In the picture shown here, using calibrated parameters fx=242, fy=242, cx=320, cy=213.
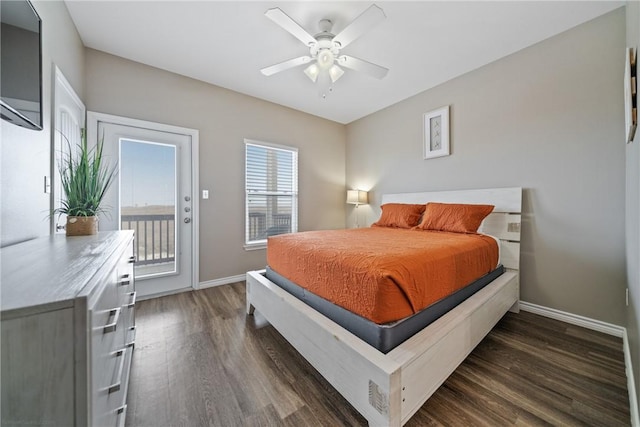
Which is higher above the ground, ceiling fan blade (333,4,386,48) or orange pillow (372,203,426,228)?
ceiling fan blade (333,4,386,48)

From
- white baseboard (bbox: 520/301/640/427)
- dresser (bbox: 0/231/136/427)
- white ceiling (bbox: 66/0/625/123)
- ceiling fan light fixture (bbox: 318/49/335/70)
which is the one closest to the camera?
dresser (bbox: 0/231/136/427)

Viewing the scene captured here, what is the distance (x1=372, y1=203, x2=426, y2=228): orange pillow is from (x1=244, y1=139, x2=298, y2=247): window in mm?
1506

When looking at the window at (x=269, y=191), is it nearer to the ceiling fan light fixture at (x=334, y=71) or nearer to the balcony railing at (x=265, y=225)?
the balcony railing at (x=265, y=225)

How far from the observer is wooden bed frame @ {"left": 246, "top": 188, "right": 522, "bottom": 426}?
107 cm

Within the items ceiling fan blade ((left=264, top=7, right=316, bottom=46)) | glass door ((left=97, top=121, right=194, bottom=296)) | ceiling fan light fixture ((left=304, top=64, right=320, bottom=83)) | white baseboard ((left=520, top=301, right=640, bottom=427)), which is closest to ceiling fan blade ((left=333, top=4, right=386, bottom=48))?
ceiling fan blade ((left=264, top=7, right=316, bottom=46))

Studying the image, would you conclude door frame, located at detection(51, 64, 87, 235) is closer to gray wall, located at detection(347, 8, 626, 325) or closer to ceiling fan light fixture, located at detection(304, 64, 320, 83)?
ceiling fan light fixture, located at detection(304, 64, 320, 83)

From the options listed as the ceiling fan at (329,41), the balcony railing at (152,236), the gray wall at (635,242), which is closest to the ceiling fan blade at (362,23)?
the ceiling fan at (329,41)

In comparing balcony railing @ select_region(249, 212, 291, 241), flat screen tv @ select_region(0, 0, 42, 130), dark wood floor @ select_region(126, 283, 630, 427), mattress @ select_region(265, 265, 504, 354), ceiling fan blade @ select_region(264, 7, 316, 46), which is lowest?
dark wood floor @ select_region(126, 283, 630, 427)

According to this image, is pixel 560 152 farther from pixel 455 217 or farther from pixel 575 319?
pixel 575 319

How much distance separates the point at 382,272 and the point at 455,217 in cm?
178

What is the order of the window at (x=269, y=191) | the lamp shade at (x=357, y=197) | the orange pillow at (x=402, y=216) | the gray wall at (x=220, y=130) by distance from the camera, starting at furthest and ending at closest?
the lamp shade at (x=357, y=197) < the window at (x=269, y=191) < the orange pillow at (x=402, y=216) < the gray wall at (x=220, y=130)

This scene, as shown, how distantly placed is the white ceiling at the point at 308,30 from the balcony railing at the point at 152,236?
175 centimetres

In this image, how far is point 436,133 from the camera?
10.5 ft

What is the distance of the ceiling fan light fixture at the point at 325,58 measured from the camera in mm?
2096
